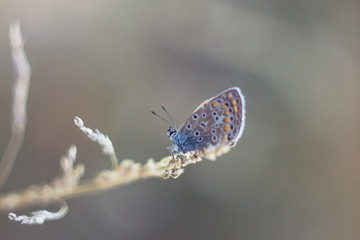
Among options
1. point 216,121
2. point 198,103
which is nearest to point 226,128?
point 216,121

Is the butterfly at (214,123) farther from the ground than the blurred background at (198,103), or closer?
closer

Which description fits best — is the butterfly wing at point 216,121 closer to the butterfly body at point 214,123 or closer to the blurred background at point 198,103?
the butterfly body at point 214,123

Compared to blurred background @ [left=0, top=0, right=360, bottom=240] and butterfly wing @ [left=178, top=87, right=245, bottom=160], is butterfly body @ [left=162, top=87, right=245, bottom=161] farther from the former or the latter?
blurred background @ [left=0, top=0, right=360, bottom=240]

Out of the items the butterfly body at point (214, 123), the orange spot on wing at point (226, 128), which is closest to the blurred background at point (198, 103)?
the butterfly body at point (214, 123)

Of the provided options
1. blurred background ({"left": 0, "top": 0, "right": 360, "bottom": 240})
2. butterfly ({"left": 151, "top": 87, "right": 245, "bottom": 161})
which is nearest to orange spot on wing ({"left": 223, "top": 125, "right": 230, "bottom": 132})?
butterfly ({"left": 151, "top": 87, "right": 245, "bottom": 161})

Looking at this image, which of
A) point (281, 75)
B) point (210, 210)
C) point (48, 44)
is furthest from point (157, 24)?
point (210, 210)

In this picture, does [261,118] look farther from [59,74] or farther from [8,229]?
[8,229]
